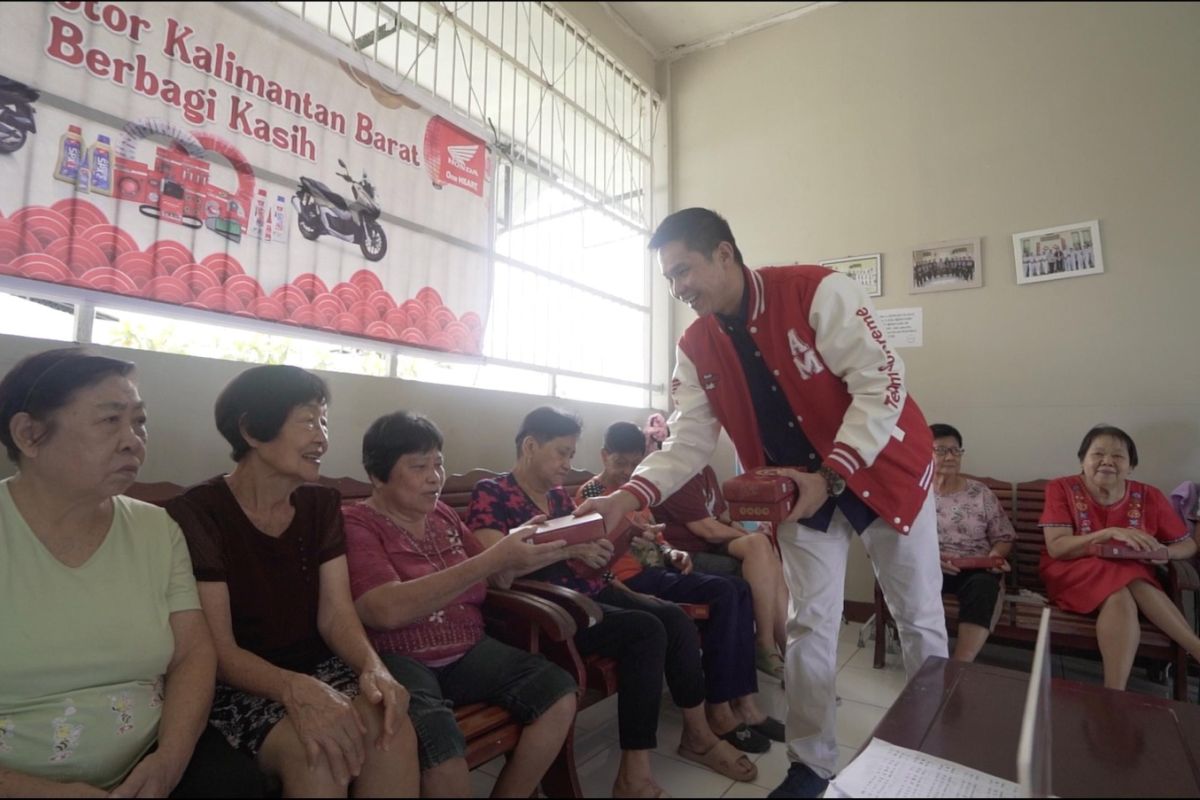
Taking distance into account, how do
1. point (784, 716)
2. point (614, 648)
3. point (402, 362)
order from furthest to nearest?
point (402, 362) → point (614, 648) → point (784, 716)

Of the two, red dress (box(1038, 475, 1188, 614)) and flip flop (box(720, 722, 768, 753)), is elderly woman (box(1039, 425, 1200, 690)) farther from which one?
flip flop (box(720, 722, 768, 753))

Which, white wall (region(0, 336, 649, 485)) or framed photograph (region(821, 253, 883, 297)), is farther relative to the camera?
framed photograph (region(821, 253, 883, 297))

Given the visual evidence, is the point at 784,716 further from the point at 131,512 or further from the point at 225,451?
the point at 225,451

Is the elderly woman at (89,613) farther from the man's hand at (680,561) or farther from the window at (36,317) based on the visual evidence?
the man's hand at (680,561)

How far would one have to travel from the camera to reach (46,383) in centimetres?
109

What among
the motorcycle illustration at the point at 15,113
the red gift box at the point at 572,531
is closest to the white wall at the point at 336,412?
the motorcycle illustration at the point at 15,113

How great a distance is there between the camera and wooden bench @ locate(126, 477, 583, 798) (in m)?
0.98

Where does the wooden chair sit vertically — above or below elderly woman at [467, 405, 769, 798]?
below

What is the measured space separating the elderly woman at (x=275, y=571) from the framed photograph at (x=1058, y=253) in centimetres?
375

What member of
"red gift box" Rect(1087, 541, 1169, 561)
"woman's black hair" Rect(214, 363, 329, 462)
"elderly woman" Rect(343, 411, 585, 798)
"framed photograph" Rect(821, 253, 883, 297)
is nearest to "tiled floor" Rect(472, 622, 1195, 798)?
"elderly woman" Rect(343, 411, 585, 798)

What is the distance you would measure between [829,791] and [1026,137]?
3577mm

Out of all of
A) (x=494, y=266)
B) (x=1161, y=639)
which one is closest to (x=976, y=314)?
(x=1161, y=639)

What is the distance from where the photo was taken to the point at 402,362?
262 cm

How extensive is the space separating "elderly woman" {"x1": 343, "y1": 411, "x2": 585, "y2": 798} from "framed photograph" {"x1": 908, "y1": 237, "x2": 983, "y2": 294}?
10.4 ft
